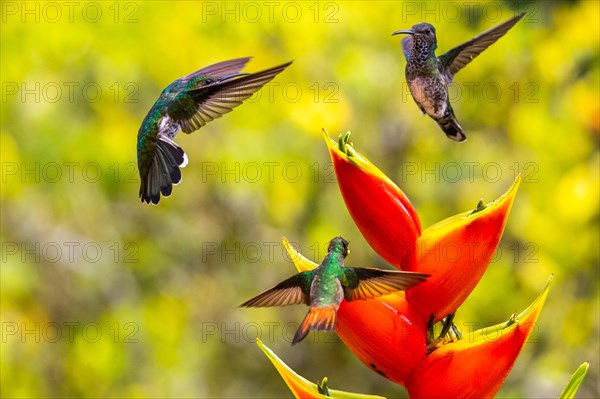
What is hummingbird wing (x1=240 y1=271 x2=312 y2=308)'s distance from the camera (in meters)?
0.92

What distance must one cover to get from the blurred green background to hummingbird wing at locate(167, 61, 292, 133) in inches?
65.6

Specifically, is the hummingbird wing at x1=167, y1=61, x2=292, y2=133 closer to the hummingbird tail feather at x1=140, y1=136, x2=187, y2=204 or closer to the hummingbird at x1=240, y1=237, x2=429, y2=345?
the hummingbird tail feather at x1=140, y1=136, x2=187, y2=204

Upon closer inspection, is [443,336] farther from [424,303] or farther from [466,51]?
[466,51]

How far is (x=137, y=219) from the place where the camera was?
10.8ft

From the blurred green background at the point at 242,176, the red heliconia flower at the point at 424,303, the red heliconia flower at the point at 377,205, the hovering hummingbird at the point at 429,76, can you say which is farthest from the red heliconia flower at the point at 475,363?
the blurred green background at the point at 242,176

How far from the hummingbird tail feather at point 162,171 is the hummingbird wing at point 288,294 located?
196 millimetres

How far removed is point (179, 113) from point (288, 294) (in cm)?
36

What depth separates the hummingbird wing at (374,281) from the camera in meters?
0.88

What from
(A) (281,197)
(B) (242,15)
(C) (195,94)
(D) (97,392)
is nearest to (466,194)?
(A) (281,197)

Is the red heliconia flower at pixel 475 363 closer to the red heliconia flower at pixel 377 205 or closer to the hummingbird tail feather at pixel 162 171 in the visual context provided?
the red heliconia flower at pixel 377 205

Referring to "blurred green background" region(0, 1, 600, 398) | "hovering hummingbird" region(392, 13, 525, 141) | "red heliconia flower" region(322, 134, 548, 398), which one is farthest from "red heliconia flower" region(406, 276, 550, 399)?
"blurred green background" region(0, 1, 600, 398)

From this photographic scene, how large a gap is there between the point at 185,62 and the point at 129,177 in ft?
1.41

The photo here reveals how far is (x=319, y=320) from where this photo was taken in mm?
897

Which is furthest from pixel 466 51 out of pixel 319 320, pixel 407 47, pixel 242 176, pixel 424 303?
pixel 242 176
